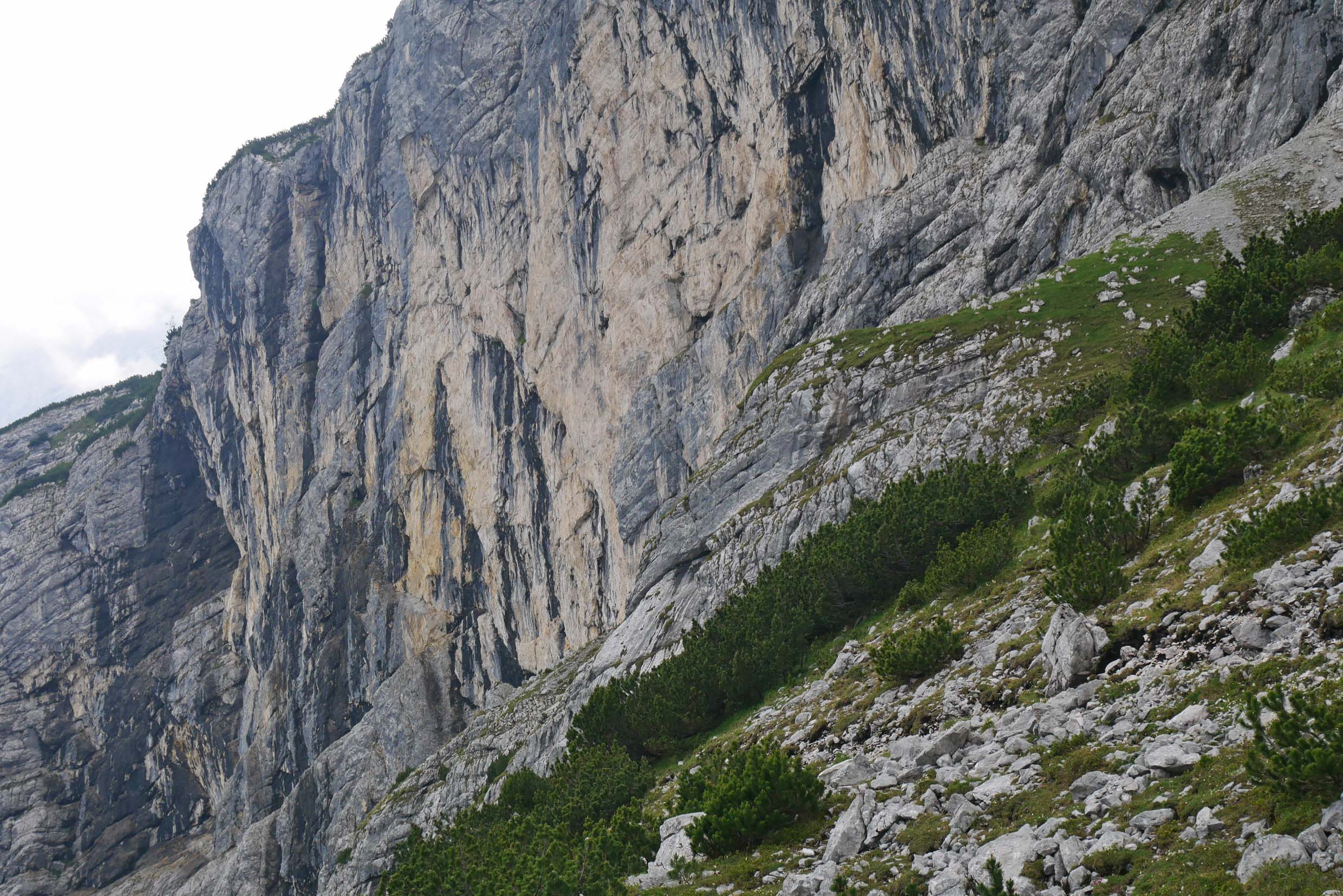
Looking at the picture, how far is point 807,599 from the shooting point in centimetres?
3722

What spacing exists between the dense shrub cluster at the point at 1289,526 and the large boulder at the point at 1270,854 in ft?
23.7

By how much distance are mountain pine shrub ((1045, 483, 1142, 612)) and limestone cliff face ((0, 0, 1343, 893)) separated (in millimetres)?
17659

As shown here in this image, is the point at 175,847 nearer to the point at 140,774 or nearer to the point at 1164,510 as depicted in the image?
the point at 140,774

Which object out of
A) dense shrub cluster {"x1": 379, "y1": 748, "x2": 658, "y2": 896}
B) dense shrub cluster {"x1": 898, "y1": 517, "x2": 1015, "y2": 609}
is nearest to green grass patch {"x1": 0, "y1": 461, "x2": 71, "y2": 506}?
dense shrub cluster {"x1": 379, "y1": 748, "x2": 658, "y2": 896}

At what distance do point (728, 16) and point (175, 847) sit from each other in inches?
5012

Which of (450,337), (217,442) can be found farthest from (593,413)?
(217,442)

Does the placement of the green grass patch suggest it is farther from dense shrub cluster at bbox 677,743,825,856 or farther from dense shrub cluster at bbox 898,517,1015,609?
dense shrub cluster at bbox 677,743,825,856

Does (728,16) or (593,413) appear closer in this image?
(728,16)

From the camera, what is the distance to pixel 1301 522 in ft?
52.5

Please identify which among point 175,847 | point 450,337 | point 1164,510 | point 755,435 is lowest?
point 1164,510

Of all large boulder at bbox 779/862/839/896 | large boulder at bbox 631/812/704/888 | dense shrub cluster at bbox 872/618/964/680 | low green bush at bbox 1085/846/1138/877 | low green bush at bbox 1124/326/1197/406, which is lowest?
low green bush at bbox 1085/846/1138/877

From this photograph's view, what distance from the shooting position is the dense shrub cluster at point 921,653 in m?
23.1

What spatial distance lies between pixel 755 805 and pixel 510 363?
289 feet

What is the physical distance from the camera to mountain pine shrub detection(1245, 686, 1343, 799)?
10.2m
